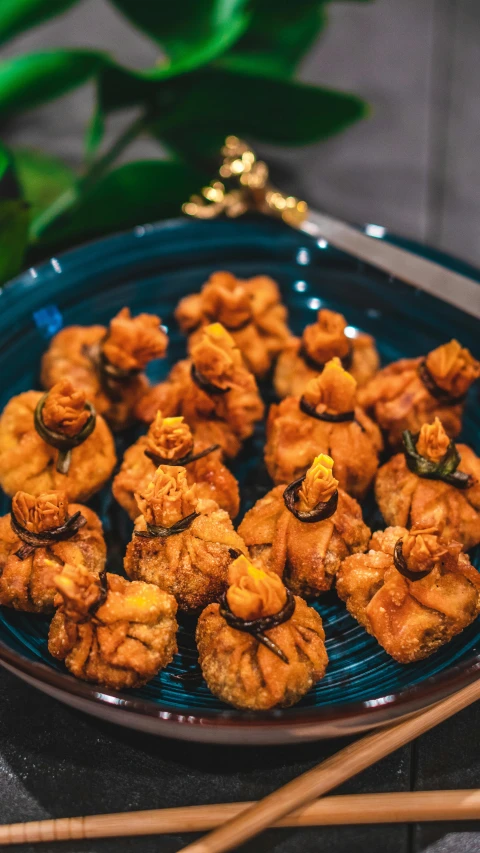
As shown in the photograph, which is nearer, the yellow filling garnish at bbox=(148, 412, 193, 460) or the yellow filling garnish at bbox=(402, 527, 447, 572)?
the yellow filling garnish at bbox=(402, 527, 447, 572)

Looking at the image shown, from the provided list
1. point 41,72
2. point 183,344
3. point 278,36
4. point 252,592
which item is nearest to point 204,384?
point 183,344

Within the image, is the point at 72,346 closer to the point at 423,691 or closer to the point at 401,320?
the point at 401,320

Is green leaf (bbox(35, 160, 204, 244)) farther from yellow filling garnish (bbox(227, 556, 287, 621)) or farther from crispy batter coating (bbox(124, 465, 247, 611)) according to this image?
yellow filling garnish (bbox(227, 556, 287, 621))

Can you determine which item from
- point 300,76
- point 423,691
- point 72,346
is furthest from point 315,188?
point 423,691

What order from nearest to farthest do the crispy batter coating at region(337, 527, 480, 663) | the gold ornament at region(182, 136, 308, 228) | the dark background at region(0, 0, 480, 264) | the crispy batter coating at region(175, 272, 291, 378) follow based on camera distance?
the crispy batter coating at region(337, 527, 480, 663) → the crispy batter coating at region(175, 272, 291, 378) → the gold ornament at region(182, 136, 308, 228) → the dark background at region(0, 0, 480, 264)

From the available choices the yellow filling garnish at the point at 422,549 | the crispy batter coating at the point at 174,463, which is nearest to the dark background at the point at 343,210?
the yellow filling garnish at the point at 422,549

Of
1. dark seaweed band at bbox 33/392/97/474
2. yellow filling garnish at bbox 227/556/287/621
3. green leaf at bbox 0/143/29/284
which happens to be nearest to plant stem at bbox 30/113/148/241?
green leaf at bbox 0/143/29/284
